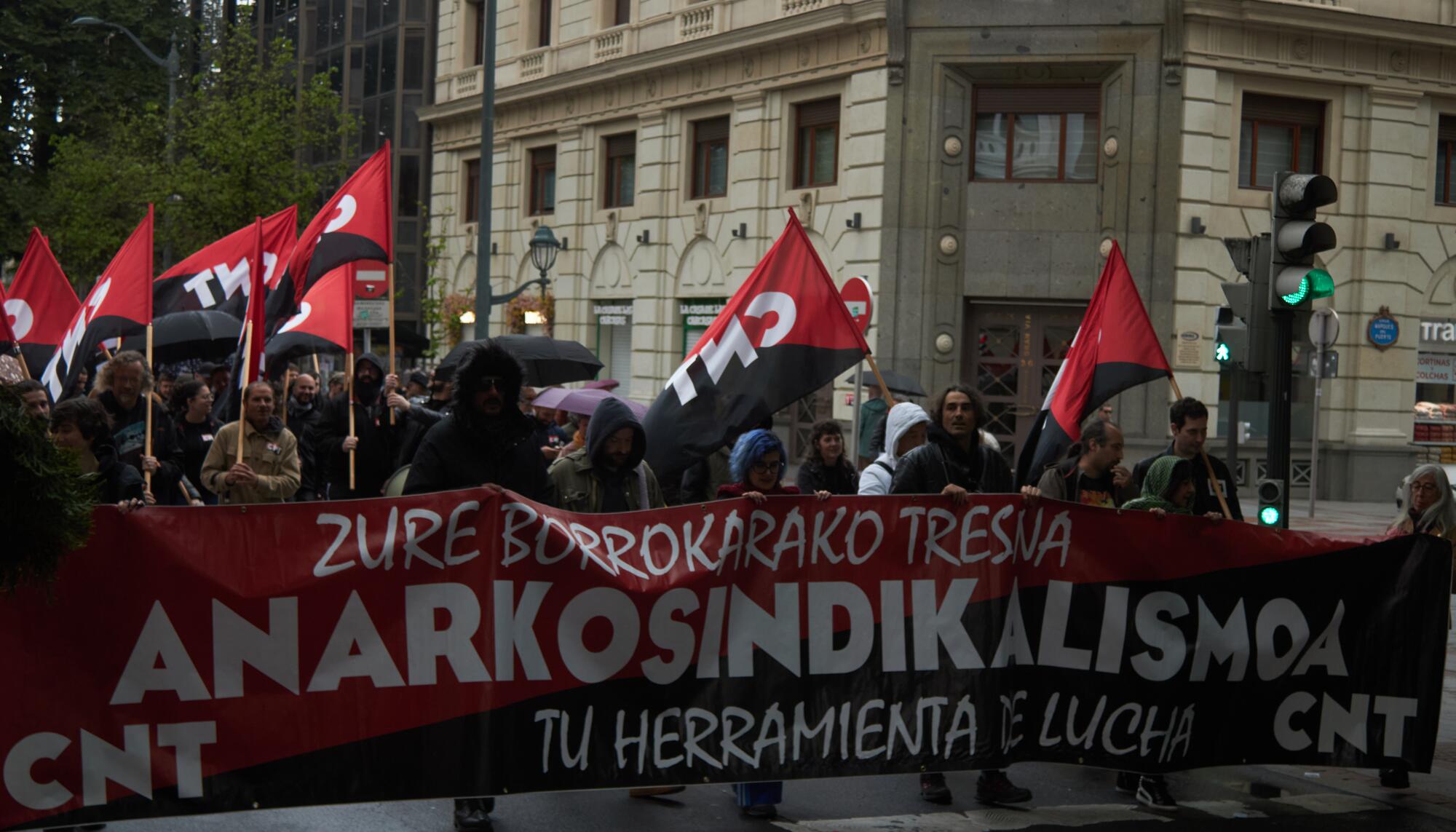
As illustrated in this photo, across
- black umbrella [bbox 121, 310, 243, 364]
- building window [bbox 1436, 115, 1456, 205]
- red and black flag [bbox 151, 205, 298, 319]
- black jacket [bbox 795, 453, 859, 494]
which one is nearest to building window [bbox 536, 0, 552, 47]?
building window [bbox 1436, 115, 1456, 205]

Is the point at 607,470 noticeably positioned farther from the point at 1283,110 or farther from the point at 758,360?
the point at 1283,110

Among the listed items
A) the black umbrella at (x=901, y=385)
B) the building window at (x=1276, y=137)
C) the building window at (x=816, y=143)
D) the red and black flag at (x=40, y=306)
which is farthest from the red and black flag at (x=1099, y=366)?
the building window at (x=816, y=143)

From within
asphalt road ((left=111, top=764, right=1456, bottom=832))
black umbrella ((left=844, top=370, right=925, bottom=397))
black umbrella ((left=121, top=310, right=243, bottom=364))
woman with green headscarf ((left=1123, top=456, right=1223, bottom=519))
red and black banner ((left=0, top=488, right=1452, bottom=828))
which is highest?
black umbrella ((left=121, top=310, right=243, bottom=364))

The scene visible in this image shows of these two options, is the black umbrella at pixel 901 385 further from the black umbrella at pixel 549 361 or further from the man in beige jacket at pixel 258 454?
the man in beige jacket at pixel 258 454

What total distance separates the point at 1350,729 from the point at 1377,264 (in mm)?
19566

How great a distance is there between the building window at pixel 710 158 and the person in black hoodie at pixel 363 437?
700 inches

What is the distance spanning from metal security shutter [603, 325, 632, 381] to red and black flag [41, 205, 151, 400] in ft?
67.9

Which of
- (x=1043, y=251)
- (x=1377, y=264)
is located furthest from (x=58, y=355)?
(x=1377, y=264)

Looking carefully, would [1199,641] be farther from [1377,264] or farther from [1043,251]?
[1377,264]

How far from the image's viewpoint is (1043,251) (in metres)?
24.8

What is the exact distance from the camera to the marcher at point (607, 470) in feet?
24.0

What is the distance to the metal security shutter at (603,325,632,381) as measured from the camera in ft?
106

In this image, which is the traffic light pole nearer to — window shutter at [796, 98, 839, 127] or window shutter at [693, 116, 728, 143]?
window shutter at [796, 98, 839, 127]

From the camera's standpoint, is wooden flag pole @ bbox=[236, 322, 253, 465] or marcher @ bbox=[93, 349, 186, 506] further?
marcher @ bbox=[93, 349, 186, 506]
